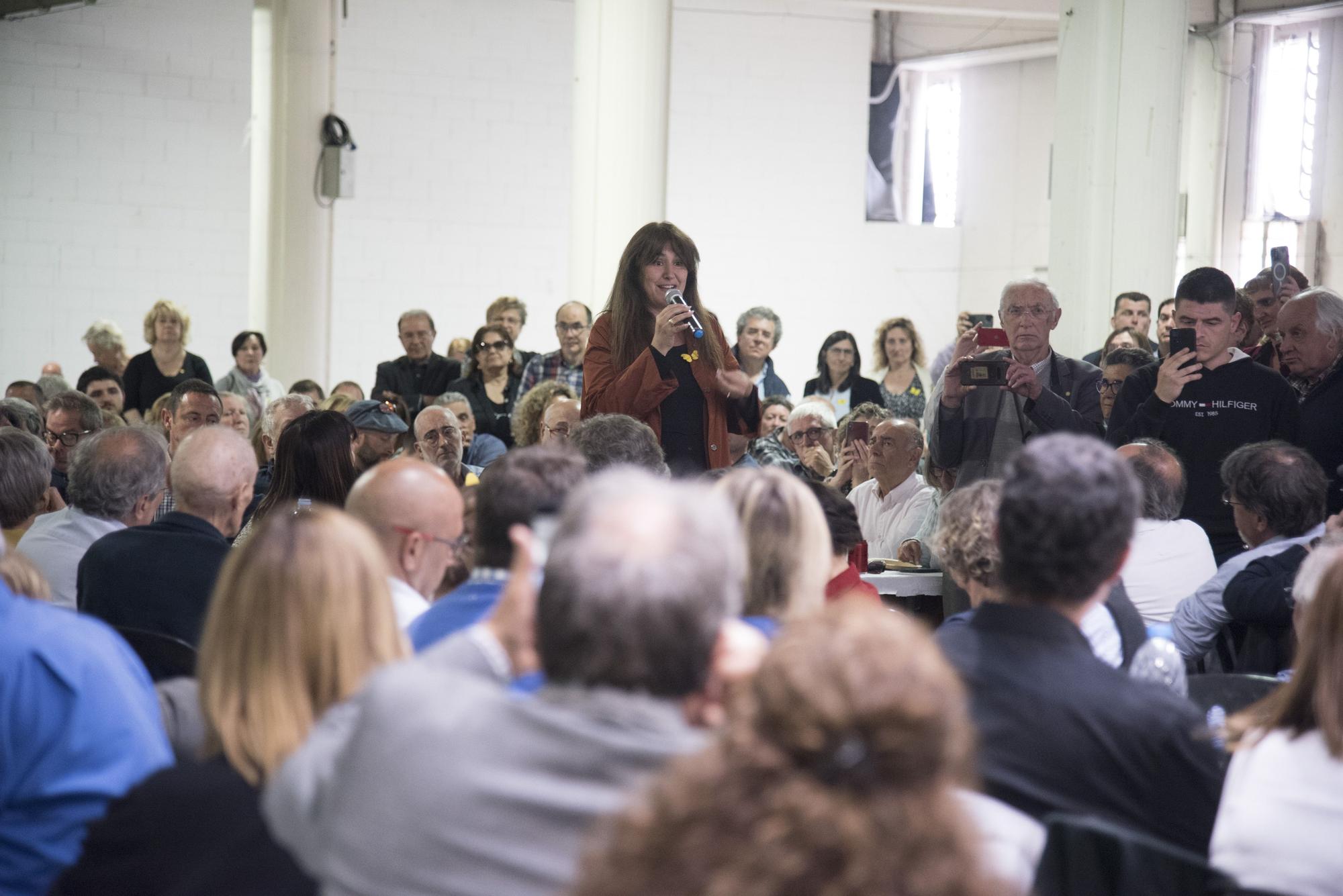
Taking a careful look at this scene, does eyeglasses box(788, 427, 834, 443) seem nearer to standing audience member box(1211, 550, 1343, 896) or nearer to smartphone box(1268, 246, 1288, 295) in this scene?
smartphone box(1268, 246, 1288, 295)

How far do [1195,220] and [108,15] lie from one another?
750 centimetres

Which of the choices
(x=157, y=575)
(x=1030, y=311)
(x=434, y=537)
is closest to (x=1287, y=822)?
(x=434, y=537)

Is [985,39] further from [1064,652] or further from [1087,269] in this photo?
[1064,652]

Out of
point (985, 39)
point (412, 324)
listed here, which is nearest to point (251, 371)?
point (412, 324)

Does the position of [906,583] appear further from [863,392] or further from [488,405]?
[863,392]

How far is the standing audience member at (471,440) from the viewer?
5523mm

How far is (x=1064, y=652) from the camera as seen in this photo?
1854mm

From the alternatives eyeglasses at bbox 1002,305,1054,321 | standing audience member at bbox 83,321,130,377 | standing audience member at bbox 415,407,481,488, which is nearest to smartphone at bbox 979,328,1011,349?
eyeglasses at bbox 1002,305,1054,321

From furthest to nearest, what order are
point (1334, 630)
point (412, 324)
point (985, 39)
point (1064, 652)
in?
point (985, 39), point (412, 324), point (1064, 652), point (1334, 630)

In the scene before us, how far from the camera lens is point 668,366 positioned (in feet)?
13.4

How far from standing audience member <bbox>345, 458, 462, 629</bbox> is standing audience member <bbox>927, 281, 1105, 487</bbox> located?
203 cm

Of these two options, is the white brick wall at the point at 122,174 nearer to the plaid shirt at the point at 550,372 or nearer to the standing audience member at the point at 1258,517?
the plaid shirt at the point at 550,372

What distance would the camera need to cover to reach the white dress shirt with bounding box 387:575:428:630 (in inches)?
96.6

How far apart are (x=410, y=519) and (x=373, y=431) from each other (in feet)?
7.83
